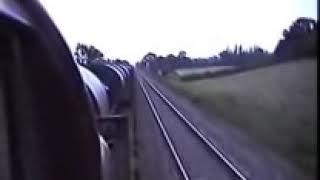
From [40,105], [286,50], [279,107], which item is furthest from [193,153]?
[40,105]

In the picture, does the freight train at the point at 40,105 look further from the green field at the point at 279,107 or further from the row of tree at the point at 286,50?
the green field at the point at 279,107

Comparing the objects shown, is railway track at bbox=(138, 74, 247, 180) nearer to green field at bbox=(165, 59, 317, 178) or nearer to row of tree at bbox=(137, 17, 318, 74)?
green field at bbox=(165, 59, 317, 178)

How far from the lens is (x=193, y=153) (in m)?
14.1

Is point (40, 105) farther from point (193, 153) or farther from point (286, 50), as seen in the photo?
point (286, 50)

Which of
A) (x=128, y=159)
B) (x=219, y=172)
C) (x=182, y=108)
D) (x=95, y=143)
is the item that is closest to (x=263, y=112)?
(x=182, y=108)

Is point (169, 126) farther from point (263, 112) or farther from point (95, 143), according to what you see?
point (95, 143)

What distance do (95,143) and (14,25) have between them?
2.31 feet

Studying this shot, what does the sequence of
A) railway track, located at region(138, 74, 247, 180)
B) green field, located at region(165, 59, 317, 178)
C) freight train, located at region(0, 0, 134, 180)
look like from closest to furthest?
1. freight train, located at region(0, 0, 134, 180)
2. railway track, located at region(138, 74, 247, 180)
3. green field, located at region(165, 59, 317, 178)

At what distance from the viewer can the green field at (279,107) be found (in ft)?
48.1

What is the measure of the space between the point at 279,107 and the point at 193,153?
25.1ft

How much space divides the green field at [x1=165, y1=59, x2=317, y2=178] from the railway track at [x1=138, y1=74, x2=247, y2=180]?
1348mm

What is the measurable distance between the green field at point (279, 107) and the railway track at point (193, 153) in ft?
4.42

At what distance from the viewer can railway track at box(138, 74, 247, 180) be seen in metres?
11.5

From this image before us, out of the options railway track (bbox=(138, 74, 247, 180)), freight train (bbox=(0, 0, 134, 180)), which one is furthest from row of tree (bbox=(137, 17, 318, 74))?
freight train (bbox=(0, 0, 134, 180))
